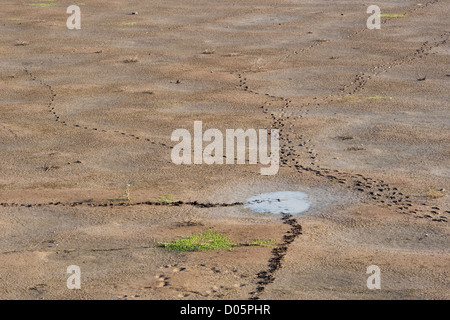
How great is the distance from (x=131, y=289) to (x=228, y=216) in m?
2.53

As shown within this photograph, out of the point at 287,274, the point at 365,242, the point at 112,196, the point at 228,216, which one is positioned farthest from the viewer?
the point at 112,196

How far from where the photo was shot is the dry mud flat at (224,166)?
28.3 ft

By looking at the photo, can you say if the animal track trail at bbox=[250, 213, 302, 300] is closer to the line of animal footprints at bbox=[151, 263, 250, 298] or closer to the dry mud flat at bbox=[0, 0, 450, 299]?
the dry mud flat at bbox=[0, 0, 450, 299]

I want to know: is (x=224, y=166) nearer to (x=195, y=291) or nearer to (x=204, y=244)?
(x=204, y=244)

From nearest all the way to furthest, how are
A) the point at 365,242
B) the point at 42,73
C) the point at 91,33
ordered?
the point at 365,242, the point at 42,73, the point at 91,33

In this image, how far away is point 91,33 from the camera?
24.4m

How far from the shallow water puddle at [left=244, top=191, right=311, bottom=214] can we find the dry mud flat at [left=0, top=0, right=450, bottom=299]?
176mm

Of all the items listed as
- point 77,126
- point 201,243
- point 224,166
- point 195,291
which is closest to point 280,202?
point 224,166

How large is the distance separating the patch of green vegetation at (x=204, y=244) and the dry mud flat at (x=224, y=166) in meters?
0.13

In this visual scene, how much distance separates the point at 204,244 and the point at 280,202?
194cm

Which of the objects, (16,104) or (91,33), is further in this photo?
(91,33)
